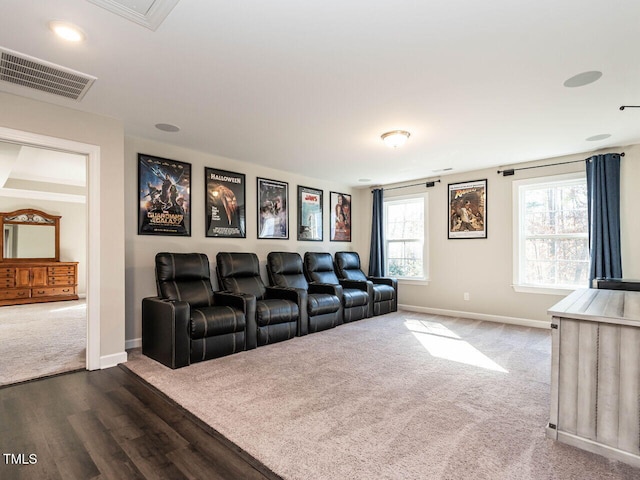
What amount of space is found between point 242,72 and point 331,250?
4.38 meters

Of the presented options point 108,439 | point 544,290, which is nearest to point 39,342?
point 108,439

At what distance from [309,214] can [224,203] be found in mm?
1746

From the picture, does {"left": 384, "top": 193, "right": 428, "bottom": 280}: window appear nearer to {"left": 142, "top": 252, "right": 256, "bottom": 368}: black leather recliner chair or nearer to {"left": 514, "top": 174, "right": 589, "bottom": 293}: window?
{"left": 514, "top": 174, "right": 589, "bottom": 293}: window

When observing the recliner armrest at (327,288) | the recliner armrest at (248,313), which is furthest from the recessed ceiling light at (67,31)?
the recliner armrest at (327,288)

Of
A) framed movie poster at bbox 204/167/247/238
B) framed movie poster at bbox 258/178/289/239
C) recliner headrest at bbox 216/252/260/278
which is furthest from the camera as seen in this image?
framed movie poster at bbox 258/178/289/239

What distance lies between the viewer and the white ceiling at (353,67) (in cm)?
188

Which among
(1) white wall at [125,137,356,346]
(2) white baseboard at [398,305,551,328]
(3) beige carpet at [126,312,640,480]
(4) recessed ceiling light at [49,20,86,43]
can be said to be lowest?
(2) white baseboard at [398,305,551,328]

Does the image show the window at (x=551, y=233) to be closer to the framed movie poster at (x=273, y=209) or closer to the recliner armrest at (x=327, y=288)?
the recliner armrest at (x=327, y=288)

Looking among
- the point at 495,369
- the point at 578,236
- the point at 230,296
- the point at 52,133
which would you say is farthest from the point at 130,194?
the point at 578,236

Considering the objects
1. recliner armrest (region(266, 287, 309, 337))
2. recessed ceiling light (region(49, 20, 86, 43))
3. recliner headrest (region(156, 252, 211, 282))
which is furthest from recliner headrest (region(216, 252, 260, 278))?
recessed ceiling light (region(49, 20, 86, 43))

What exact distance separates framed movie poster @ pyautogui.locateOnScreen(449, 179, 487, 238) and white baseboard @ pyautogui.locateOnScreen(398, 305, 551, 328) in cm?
128

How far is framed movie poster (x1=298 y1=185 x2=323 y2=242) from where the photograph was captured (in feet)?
19.3

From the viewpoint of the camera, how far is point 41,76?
2531 millimetres

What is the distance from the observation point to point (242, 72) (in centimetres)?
250
